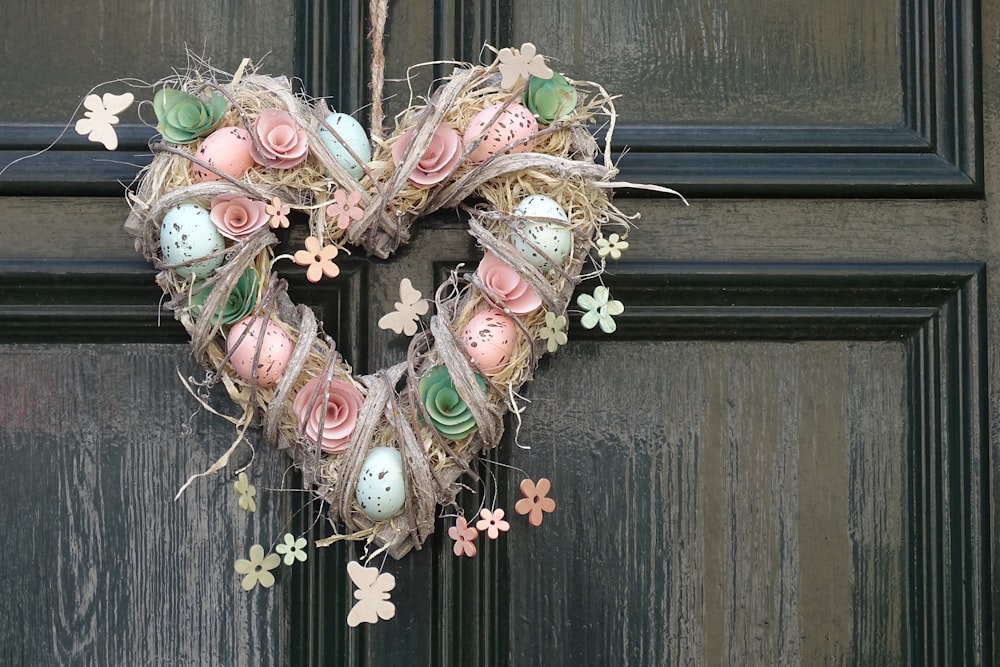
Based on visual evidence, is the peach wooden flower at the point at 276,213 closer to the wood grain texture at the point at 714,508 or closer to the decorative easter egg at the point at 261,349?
the decorative easter egg at the point at 261,349

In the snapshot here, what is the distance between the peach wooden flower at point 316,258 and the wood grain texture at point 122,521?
17cm

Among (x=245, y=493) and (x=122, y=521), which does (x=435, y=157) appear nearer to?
(x=245, y=493)

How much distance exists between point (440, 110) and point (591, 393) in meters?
0.28

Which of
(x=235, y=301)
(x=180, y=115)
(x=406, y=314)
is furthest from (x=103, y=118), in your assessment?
(x=406, y=314)

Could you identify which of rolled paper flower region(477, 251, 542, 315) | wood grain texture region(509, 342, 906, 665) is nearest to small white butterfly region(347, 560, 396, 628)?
wood grain texture region(509, 342, 906, 665)

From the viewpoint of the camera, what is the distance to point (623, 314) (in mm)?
847

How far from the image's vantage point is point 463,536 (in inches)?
30.2

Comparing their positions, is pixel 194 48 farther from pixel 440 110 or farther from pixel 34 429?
pixel 34 429

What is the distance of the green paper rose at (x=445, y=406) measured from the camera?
0.74 meters

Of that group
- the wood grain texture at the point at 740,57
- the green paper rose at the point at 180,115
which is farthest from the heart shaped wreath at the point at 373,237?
the wood grain texture at the point at 740,57

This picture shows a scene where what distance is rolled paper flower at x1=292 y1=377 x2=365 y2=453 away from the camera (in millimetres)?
747

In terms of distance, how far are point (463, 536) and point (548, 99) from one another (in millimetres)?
356

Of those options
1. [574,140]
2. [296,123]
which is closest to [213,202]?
[296,123]

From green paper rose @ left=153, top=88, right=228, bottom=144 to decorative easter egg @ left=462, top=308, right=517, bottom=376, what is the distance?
0.26 meters
